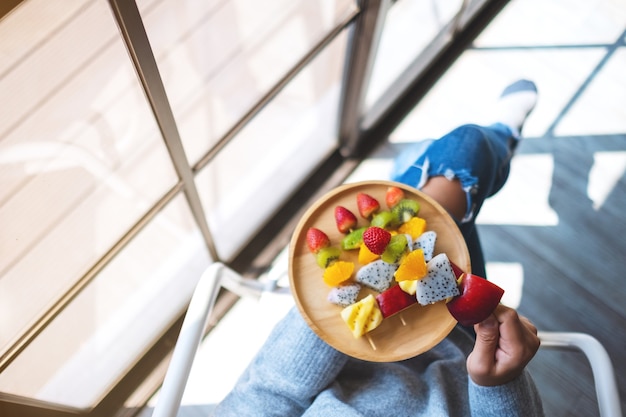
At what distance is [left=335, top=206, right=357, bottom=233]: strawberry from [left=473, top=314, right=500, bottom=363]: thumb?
0.90 ft

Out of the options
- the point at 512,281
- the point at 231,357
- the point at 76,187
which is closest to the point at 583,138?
the point at 512,281

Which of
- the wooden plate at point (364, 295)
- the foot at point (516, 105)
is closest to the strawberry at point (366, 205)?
the wooden plate at point (364, 295)

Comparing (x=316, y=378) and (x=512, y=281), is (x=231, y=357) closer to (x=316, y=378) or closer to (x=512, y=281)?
(x=316, y=378)

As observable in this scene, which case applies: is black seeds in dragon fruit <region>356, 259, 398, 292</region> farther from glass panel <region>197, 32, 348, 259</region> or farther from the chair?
glass panel <region>197, 32, 348, 259</region>

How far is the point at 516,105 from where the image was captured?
4.60 ft

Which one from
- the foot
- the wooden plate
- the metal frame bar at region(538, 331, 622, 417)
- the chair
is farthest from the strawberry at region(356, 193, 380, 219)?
the foot

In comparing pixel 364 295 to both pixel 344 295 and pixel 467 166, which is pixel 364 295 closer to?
pixel 344 295

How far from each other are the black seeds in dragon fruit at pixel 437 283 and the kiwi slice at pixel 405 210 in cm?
10

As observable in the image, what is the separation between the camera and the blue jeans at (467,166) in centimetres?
105

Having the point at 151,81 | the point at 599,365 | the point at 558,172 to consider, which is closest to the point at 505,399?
the point at 599,365

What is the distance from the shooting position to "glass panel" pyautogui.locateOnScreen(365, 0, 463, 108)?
5.22 feet

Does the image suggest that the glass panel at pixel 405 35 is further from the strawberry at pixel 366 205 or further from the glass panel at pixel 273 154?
the strawberry at pixel 366 205

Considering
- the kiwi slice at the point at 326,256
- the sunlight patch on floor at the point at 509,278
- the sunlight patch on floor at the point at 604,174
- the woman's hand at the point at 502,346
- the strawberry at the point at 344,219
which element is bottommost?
the sunlight patch on floor at the point at 604,174

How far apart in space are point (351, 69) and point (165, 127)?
2.17 feet
